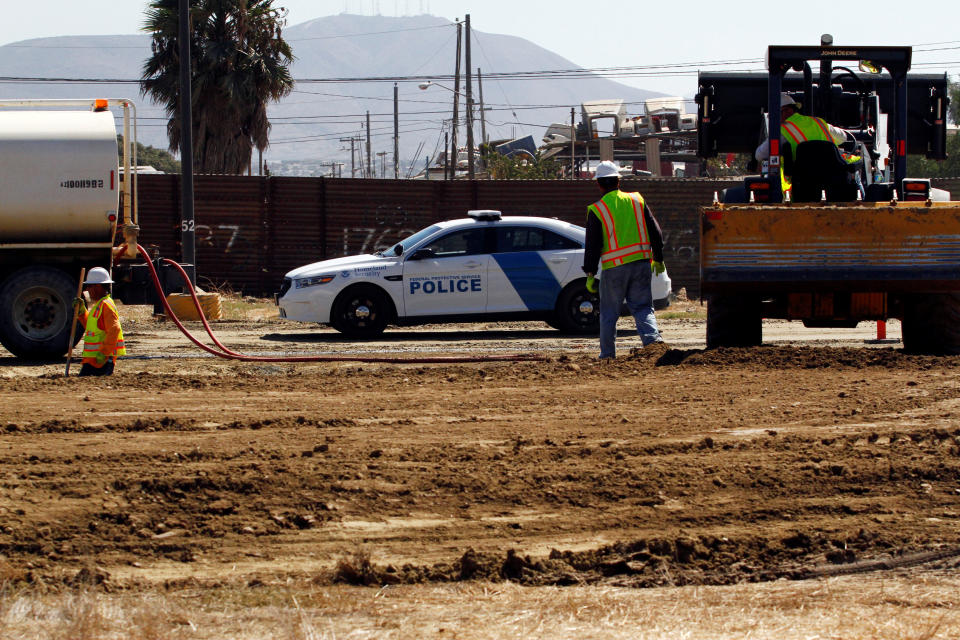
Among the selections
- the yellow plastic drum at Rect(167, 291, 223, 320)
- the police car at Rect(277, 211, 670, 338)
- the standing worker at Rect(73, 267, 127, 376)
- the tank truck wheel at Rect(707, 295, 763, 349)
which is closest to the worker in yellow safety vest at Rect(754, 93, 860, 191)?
the tank truck wheel at Rect(707, 295, 763, 349)

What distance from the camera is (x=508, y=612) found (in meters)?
4.99

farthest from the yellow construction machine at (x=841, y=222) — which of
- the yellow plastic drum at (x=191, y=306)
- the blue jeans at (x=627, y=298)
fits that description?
the yellow plastic drum at (x=191, y=306)

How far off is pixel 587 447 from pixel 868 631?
8.47 feet

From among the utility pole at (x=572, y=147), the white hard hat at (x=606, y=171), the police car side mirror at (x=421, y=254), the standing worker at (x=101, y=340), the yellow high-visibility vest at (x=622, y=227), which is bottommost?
the standing worker at (x=101, y=340)

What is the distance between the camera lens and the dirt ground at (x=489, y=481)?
5570 mm

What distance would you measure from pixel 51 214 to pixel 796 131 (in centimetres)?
824

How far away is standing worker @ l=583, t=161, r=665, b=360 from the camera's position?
1076cm

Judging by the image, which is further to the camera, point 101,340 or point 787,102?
point 101,340

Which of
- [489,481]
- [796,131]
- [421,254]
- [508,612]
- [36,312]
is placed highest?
[796,131]

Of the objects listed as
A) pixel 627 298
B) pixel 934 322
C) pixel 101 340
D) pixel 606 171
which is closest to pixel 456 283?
pixel 627 298

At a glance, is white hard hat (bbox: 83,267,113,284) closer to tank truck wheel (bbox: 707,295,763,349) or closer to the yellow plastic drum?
the yellow plastic drum

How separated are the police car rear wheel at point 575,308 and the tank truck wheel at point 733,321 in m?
5.09

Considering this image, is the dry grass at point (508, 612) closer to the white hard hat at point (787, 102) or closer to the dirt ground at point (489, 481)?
the dirt ground at point (489, 481)

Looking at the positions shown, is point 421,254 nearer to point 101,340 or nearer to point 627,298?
point 627,298
